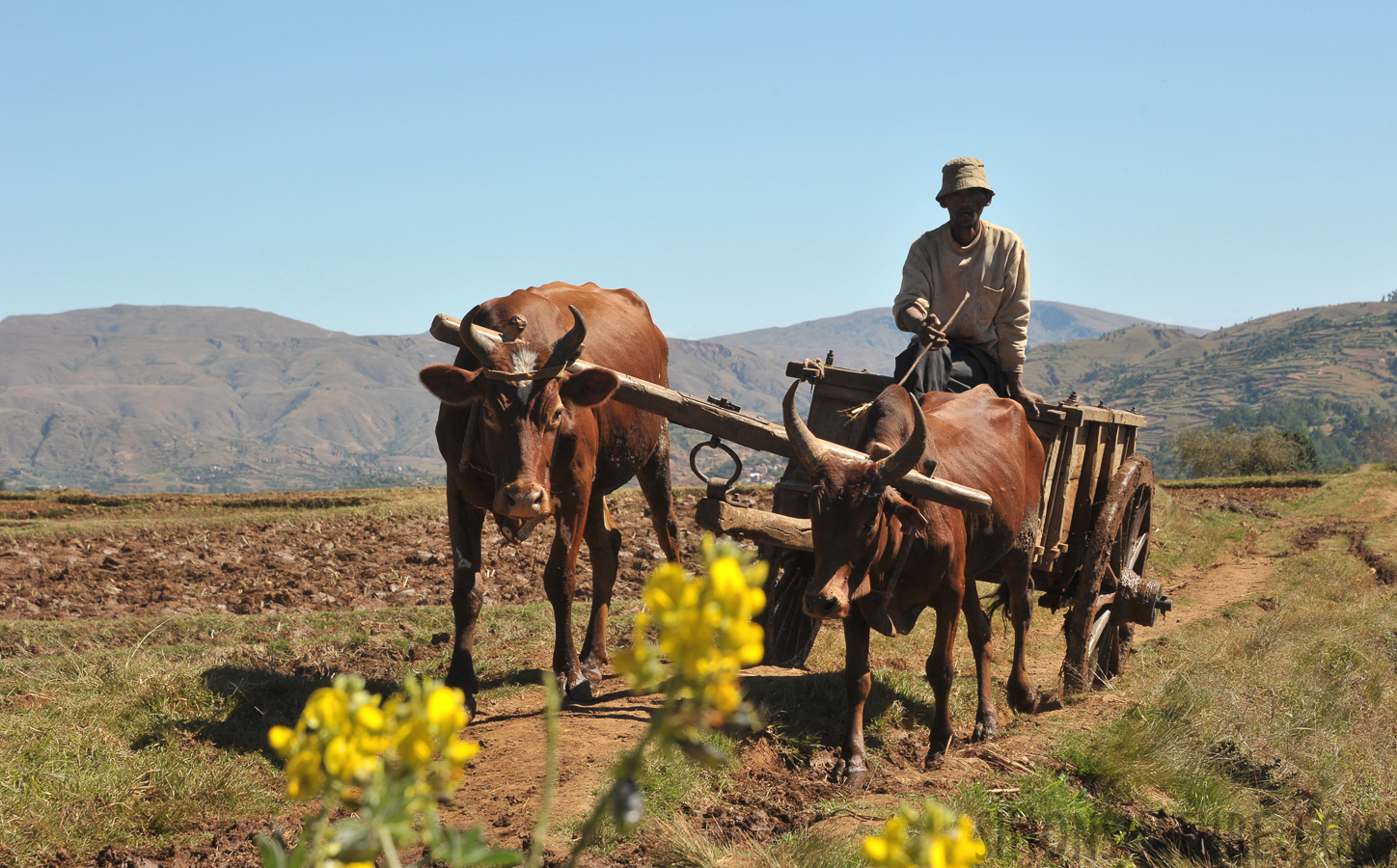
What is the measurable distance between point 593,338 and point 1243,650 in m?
6.14

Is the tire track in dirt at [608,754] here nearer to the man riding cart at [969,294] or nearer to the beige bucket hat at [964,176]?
the man riding cart at [969,294]

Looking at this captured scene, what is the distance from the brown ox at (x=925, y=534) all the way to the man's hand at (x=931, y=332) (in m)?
0.36

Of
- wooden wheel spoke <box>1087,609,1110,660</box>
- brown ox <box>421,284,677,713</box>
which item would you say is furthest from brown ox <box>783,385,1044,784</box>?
brown ox <box>421,284,677,713</box>

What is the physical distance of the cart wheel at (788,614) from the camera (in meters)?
7.00

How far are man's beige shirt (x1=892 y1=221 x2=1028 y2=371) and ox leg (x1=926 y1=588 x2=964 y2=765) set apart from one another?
2379mm

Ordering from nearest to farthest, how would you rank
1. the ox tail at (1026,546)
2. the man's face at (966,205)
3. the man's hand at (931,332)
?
the man's hand at (931,332), the ox tail at (1026,546), the man's face at (966,205)

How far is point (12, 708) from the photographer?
17.9 ft

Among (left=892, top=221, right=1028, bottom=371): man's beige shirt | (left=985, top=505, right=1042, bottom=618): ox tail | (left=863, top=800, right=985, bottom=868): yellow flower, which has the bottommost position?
(left=985, top=505, right=1042, bottom=618): ox tail

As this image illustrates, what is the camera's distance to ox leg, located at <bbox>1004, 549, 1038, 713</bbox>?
7.19 meters

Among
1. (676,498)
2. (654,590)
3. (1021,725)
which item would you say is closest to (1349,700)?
(1021,725)

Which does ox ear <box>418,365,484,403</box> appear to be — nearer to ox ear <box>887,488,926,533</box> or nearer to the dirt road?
the dirt road

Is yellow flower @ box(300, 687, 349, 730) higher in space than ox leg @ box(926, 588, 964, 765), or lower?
higher

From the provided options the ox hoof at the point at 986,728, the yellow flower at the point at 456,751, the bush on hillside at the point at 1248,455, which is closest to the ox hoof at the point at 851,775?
the ox hoof at the point at 986,728

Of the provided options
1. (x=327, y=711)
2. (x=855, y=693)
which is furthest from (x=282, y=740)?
(x=855, y=693)
